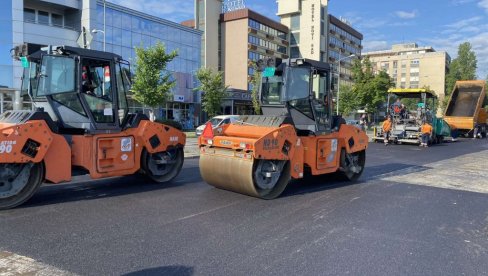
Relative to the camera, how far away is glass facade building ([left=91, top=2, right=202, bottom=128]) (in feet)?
110

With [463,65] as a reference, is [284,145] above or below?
below

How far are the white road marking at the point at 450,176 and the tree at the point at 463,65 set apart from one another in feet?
203

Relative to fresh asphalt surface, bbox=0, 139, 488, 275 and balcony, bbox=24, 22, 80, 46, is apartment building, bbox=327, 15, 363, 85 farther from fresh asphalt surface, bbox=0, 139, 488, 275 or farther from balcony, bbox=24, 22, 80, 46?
fresh asphalt surface, bbox=0, 139, 488, 275

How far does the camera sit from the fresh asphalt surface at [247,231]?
4.38 metres

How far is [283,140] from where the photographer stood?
7629 millimetres

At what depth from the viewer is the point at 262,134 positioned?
759 cm

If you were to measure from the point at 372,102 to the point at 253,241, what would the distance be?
1585 inches

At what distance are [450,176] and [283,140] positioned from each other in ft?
19.5


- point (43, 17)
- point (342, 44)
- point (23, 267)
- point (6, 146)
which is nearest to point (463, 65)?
point (342, 44)

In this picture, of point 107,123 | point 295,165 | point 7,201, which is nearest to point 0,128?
point 7,201

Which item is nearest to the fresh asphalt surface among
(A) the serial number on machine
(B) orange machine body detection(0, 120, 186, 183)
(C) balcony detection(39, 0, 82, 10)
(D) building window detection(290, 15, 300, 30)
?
(B) orange machine body detection(0, 120, 186, 183)

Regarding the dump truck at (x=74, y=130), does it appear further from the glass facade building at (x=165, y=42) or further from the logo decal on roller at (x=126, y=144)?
the glass facade building at (x=165, y=42)

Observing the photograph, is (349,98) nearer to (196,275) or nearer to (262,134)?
(262,134)

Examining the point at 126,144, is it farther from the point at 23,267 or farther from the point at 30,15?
the point at 30,15
